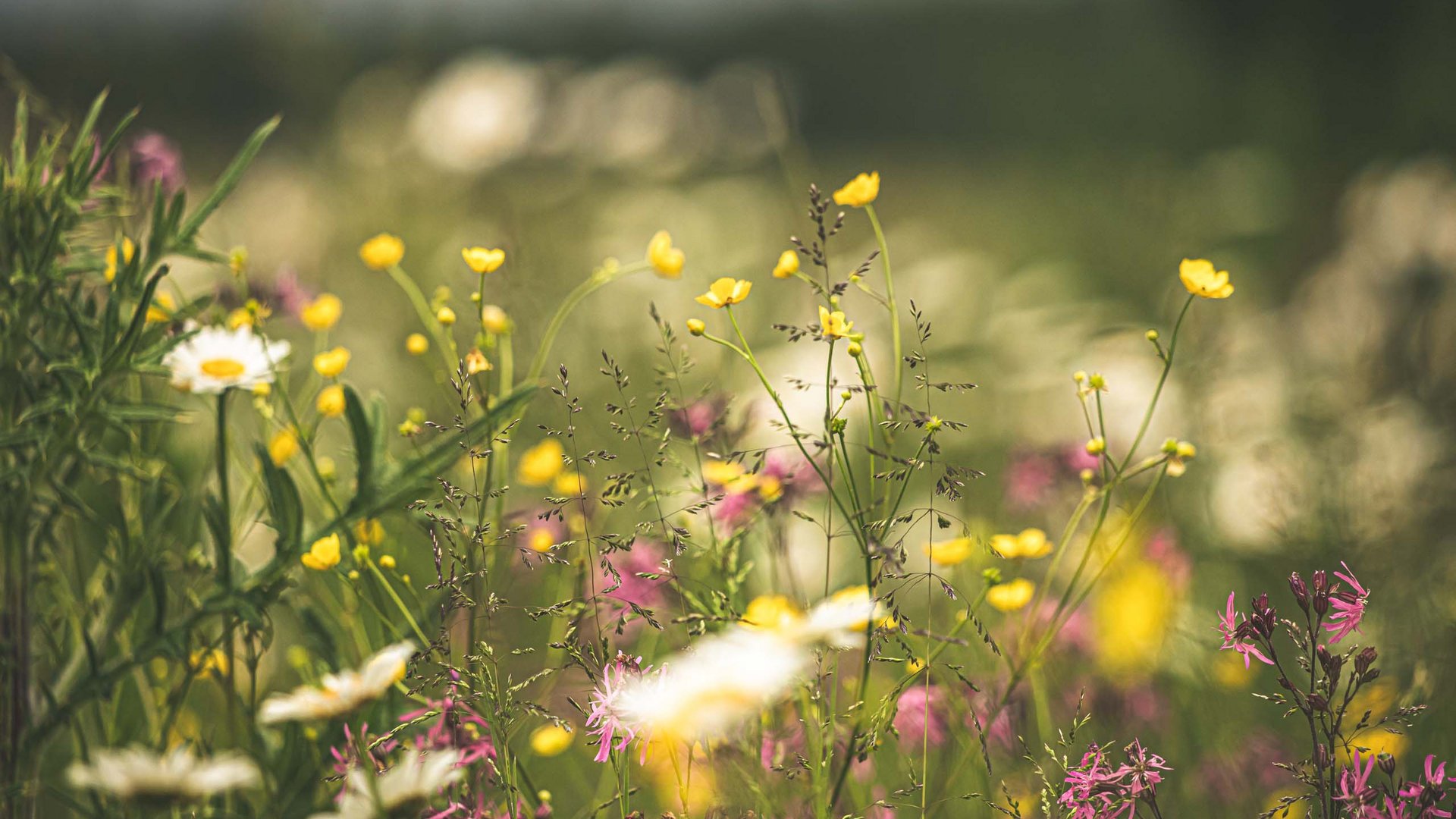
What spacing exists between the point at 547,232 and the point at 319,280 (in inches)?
22.4

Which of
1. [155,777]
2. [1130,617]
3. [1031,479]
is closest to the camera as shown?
[155,777]

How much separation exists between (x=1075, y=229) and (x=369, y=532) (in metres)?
1.94

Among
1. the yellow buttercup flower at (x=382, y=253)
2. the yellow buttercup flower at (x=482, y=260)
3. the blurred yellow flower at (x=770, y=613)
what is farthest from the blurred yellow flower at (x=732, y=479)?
the yellow buttercup flower at (x=382, y=253)

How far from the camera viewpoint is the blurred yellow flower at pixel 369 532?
602mm

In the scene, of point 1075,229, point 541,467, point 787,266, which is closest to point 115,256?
point 541,467

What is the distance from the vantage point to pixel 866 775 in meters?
0.71

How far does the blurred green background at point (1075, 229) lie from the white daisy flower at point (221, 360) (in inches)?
7.7

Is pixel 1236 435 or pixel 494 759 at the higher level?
pixel 494 759

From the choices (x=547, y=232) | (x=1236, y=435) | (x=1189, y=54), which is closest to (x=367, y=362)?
(x=547, y=232)

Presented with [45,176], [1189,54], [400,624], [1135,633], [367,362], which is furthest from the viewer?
[1189,54]

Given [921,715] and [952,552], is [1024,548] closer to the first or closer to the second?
[952,552]

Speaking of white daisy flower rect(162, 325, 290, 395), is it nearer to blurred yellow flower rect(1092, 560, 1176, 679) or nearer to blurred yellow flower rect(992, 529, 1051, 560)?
blurred yellow flower rect(992, 529, 1051, 560)

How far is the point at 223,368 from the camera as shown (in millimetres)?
565

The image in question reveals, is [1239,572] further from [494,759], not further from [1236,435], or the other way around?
[494,759]
